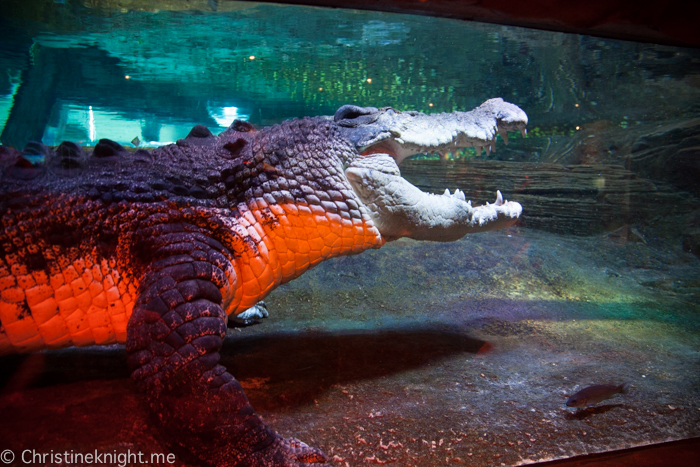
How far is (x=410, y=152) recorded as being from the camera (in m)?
2.48

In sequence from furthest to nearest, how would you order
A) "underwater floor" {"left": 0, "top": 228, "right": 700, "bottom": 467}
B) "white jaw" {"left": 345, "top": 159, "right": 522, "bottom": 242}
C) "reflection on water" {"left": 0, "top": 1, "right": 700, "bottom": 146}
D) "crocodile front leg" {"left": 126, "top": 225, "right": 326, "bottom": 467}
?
1. "reflection on water" {"left": 0, "top": 1, "right": 700, "bottom": 146}
2. "white jaw" {"left": 345, "top": 159, "right": 522, "bottom": 242}
3. "underwater floor" {"left": 0, "top": 228, "right": 700, "bottom": 467}
4. "crocodile front leg" {"left": 126, "top": 225, "right": 326, "bottom": 467}

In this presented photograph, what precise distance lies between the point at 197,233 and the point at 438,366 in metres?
1.75

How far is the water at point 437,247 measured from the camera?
1654 mm

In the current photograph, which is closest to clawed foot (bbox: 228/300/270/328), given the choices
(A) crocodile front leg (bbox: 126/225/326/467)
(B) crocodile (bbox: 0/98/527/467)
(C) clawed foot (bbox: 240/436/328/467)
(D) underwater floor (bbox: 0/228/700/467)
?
(D) underwater floor (bbox: 0/228/700/467)

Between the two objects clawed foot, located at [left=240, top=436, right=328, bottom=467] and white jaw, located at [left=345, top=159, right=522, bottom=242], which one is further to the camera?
white jaw, located at [left=345, top=159, right=522, bottom=242]

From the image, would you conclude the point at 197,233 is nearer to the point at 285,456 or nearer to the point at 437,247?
the point at 285,456

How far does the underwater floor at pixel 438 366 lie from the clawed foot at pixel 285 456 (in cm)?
7

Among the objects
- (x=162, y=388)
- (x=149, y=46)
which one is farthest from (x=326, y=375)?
(x=149, y=46)

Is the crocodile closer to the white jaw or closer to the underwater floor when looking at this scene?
the white jaw

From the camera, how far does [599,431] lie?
1.60 metres

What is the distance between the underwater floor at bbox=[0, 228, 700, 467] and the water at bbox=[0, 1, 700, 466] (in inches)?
0.6

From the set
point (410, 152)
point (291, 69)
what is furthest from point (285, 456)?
point (291, 69)

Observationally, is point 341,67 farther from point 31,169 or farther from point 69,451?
point 69,451

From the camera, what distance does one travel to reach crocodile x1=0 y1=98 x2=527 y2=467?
1382mm
